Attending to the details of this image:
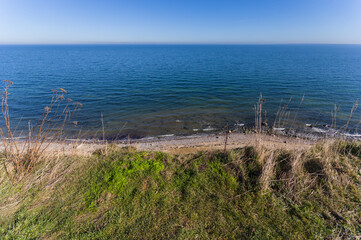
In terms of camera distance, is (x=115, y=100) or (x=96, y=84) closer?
(x=115, y=100)

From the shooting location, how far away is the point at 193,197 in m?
5.21

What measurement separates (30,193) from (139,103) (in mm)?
16531

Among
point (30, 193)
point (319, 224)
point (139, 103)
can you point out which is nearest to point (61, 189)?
point (30, 193)

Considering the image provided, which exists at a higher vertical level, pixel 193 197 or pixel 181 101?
pixel 181 101

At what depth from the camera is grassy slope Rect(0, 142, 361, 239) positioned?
4266mm

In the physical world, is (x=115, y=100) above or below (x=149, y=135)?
above

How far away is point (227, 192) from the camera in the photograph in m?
5.39

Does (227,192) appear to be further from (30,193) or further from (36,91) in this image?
(36,91)

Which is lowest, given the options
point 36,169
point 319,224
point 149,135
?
point 149,135

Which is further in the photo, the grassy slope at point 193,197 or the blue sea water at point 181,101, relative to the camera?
the blue sea water at point 181,101

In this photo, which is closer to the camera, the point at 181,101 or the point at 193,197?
the point at 193,197

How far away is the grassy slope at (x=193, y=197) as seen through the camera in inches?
168

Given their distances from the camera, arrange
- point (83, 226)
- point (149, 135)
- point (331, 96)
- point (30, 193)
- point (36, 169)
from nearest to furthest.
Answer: point (83, 226), point (30, 193), point (36, 169), point (149, 135), point (331, 96)

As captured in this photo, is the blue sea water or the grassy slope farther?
the blue sea water
